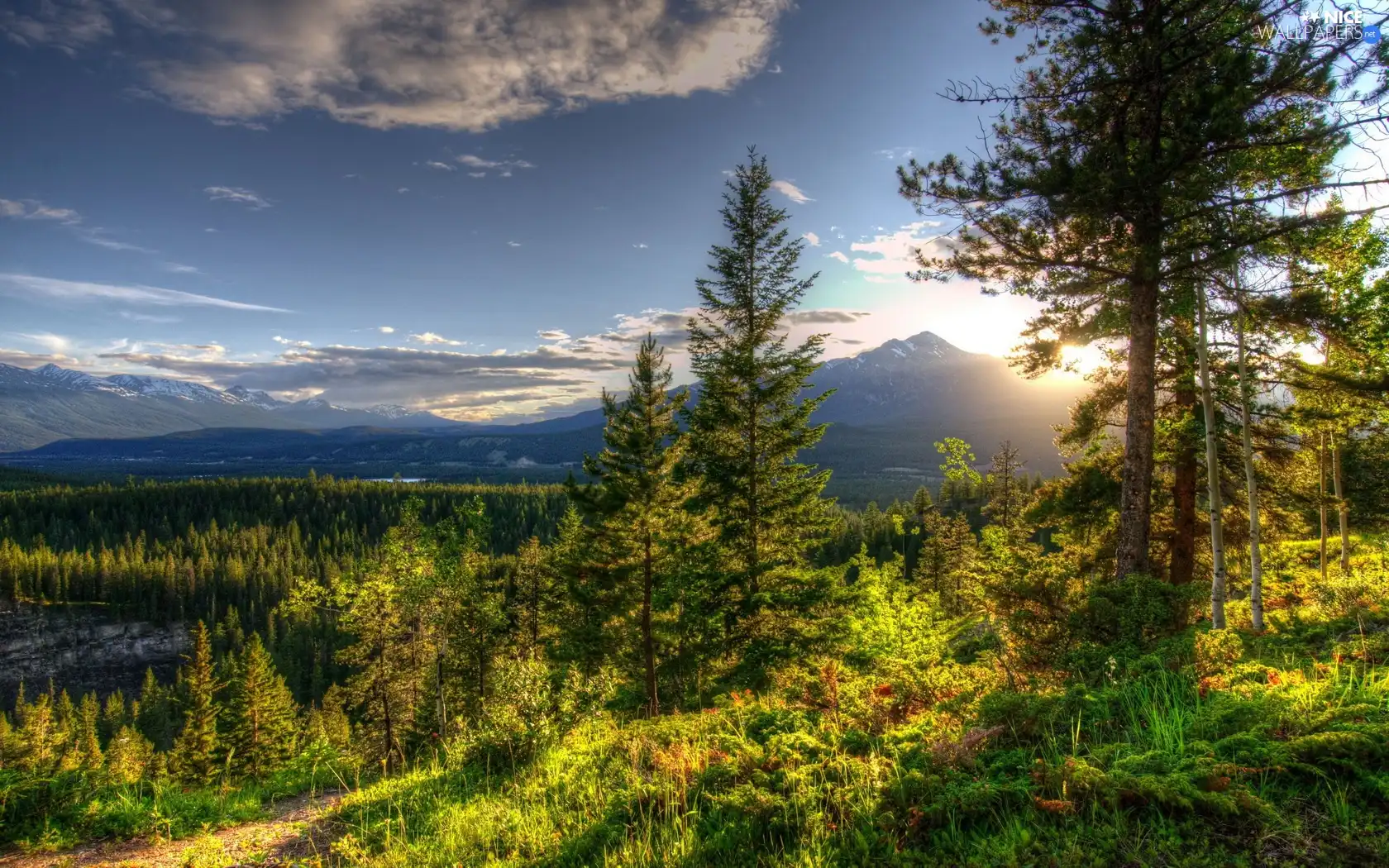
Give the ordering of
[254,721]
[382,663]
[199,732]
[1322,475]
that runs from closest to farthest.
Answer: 1. [1322,475]
2. [382,663]
3. [254,721]
4. [199,732]

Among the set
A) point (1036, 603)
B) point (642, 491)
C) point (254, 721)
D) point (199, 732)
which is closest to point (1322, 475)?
point (1036, 603)

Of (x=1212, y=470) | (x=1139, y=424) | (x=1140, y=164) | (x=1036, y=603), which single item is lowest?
(x=1036, y=603)

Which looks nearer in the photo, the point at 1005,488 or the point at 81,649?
the point at 1005,488

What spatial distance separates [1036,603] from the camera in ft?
33.0

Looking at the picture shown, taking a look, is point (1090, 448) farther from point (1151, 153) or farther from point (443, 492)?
point (443, 492)

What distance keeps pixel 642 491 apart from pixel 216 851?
10.7 metres

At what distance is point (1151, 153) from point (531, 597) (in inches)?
1368

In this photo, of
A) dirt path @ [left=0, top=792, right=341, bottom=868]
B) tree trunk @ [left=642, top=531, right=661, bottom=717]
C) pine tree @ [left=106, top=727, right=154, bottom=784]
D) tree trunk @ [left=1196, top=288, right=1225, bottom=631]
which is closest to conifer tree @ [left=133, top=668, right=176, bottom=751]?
pine tree @ [left=106, top=727, right=154, bottom=784]

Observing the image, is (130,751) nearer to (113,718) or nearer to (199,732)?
(199,732)

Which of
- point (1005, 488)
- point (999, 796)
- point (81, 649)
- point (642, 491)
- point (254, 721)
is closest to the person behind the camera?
point (999, 796)

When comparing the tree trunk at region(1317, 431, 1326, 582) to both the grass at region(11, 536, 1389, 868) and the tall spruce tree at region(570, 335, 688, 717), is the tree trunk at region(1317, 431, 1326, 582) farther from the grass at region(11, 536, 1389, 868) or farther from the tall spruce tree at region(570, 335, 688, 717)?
the tall spruce tree at region(570, 335, 688, 717)

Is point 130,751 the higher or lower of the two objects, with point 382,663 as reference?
lower

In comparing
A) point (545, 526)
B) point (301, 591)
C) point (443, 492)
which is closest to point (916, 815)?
point (301, 591)

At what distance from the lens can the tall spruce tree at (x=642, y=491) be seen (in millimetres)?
15836
